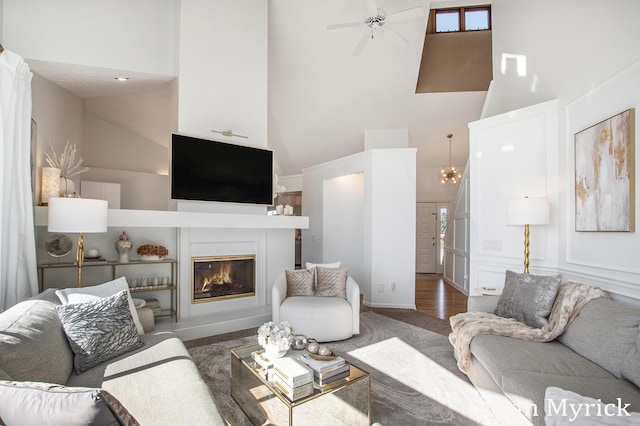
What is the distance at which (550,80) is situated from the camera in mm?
3381

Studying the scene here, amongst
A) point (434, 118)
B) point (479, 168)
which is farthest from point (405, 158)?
point (434, 118)

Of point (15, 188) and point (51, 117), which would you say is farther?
point (51, 117)

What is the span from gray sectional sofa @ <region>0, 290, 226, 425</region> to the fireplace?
184 cm

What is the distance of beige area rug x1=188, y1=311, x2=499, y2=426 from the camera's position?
212cm

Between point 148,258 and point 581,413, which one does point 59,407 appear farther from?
point 148,258

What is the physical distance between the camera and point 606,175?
2.56 meters

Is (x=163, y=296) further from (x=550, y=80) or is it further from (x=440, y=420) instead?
(x=550, y=80)

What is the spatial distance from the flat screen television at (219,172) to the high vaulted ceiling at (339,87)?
3.66ft

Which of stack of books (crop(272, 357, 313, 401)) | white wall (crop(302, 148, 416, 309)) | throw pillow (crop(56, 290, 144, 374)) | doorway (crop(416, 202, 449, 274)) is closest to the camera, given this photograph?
stack of books (crop(272, 357, 313, 401))

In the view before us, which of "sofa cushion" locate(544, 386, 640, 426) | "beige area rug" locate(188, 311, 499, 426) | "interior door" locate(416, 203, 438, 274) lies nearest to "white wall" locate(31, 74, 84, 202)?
"beige area rug" locate(188, 311, 499, 426)

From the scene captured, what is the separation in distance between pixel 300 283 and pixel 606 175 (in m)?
3.00

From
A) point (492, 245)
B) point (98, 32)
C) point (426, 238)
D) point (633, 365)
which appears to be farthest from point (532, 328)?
point (426, 238)

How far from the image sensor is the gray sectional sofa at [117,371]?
1.45 m

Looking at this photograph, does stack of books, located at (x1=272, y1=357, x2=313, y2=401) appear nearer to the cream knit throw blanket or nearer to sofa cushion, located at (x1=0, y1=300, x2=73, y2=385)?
sofa cushion, located at (x1=0, y1=300, x2=73, y2=385)
